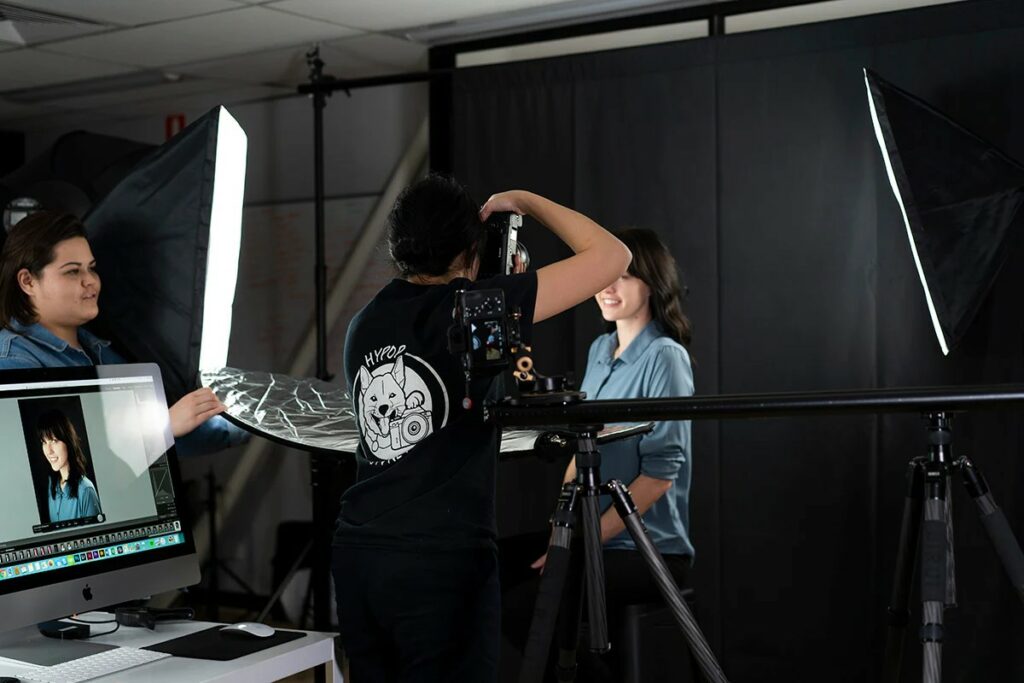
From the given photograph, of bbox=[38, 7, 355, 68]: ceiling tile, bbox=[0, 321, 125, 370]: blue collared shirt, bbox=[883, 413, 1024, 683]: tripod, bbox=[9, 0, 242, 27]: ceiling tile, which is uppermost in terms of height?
bbox=[38, 7, 355, 68]: ceiling tile

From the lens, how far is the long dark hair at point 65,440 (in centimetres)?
163

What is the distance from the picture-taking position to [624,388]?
251 centimetres

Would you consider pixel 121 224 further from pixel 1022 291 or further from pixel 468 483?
pixel 1022 291

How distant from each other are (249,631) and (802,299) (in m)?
2.24

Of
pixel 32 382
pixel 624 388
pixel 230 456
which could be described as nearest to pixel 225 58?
pixel 230 456

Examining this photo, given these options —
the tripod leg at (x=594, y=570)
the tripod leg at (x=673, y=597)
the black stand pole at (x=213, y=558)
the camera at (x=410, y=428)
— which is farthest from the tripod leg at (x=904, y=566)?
the black stand pole at (x=213, y=558)

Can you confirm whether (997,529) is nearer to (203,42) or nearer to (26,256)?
(26,256)

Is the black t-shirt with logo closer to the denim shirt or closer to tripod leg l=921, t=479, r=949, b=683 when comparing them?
tripod leg l=921, t=479, r=949, b=683

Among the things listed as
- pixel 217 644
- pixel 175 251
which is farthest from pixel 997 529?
pixel 175 251

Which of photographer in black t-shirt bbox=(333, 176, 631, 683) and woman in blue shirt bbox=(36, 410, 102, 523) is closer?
photographer in black t-shirt bbox=(333, 176, 631, 683)

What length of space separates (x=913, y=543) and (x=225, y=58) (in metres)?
3.60

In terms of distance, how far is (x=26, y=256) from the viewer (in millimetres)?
2309

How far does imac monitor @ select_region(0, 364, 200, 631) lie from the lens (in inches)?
62.3

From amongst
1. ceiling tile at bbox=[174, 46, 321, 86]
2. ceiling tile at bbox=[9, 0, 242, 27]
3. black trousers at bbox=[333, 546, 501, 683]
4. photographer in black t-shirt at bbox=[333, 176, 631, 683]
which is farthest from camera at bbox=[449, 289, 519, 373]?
ceiling tile at bbox=[174, 46, 321, 86]
